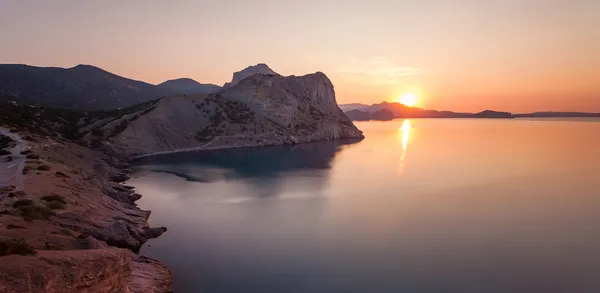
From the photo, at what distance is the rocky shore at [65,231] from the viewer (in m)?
13.9

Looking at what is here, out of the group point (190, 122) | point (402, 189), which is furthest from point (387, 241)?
point (190, 122)

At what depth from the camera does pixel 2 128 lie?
74.6 metres

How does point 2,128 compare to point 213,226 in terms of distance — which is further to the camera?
point 2,128

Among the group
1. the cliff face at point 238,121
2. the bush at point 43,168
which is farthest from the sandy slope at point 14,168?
the cliff face at point 238,121

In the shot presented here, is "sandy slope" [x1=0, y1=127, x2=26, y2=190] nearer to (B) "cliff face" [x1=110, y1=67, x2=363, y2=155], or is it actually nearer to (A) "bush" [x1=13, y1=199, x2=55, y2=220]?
(A) "bush" [x1=13, y1=199, x2=55, y2=220]

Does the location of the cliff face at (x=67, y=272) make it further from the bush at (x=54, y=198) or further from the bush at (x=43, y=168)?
the bush at (x=43, y=168)

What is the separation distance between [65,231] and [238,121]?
386ft

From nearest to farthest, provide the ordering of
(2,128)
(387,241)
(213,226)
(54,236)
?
(54,236) → (387,241) → (213,226) → (2,128)

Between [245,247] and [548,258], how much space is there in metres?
26.4

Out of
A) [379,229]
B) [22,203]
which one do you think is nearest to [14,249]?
[22,203]

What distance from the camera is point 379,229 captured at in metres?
39.8

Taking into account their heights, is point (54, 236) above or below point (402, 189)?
above

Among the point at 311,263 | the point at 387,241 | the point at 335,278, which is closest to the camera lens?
the point at 335,278

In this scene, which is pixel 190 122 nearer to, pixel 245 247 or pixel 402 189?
pixel 402 189
